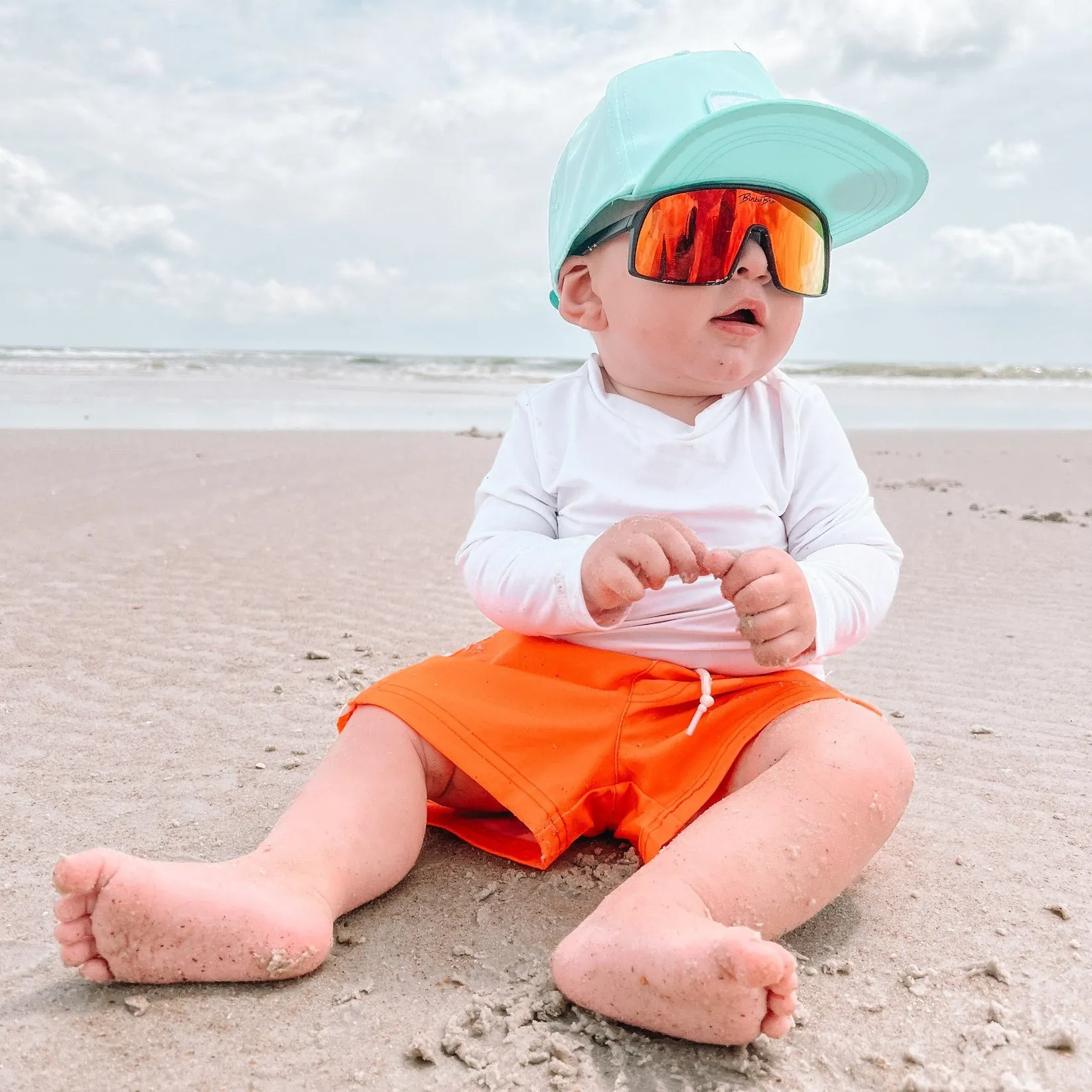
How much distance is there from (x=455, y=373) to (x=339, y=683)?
901 inches

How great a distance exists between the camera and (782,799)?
1.76 meters

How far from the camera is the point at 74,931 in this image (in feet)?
5.10

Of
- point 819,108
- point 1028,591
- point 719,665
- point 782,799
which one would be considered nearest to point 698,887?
point 782,799

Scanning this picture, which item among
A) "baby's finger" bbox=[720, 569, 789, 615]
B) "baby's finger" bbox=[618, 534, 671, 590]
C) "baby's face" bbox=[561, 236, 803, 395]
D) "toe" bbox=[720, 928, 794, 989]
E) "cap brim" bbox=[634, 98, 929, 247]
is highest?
"cap brim" bbox=[634, 98, 929, 247]

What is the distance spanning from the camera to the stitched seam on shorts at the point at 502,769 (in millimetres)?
2021

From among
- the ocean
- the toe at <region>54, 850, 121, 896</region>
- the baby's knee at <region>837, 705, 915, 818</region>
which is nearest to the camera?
the toe at <region>54, 850, 121, 896</region>

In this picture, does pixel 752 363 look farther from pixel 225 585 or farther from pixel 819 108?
pixel 225 585

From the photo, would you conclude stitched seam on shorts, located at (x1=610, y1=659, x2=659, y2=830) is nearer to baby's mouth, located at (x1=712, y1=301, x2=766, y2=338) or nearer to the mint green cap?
baby's mouth, located at (x1=712, y1=301, x2=766, y2=338)

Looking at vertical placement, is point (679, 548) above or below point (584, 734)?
above

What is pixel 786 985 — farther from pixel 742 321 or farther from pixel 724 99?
pixel 724 99

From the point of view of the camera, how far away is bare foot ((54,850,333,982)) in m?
1.54

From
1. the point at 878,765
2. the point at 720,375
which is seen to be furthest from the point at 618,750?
the point at 720,375

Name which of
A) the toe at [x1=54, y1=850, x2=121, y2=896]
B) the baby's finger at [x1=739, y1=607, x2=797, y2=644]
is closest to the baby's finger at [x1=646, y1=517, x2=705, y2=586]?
the baby's finger at [x1=739, y1=607, x2=797, y2=644]

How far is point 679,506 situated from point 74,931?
52.5 inches
